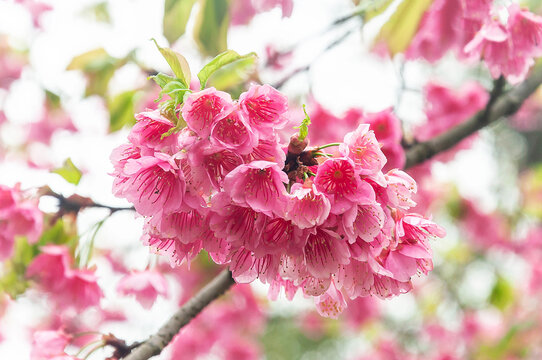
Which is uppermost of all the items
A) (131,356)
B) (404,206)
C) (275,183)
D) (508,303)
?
(275,183)

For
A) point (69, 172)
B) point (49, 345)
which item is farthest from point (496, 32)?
point (49, 345)

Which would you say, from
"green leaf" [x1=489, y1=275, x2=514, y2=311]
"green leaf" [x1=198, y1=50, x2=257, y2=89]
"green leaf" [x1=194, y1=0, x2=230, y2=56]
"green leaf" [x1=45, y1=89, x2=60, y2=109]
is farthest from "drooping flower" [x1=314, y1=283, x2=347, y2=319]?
"green leaf" [x1=489, y1=275, x2=514, y2=311]

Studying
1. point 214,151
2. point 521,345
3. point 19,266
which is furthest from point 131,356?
point 521,345

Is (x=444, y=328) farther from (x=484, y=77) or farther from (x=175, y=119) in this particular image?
(x=175, y=119)

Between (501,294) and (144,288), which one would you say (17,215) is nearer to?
(144,288)

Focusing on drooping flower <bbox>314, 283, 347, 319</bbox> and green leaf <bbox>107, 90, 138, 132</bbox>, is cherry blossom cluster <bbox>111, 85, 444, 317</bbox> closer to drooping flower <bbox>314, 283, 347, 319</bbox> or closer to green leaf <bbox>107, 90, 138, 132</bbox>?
drooping flower <bbox>314, 283, 347, 319</bbox>

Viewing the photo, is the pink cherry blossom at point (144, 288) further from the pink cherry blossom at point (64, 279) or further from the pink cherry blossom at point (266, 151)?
the pink cherry blossom at point (266, 151)
